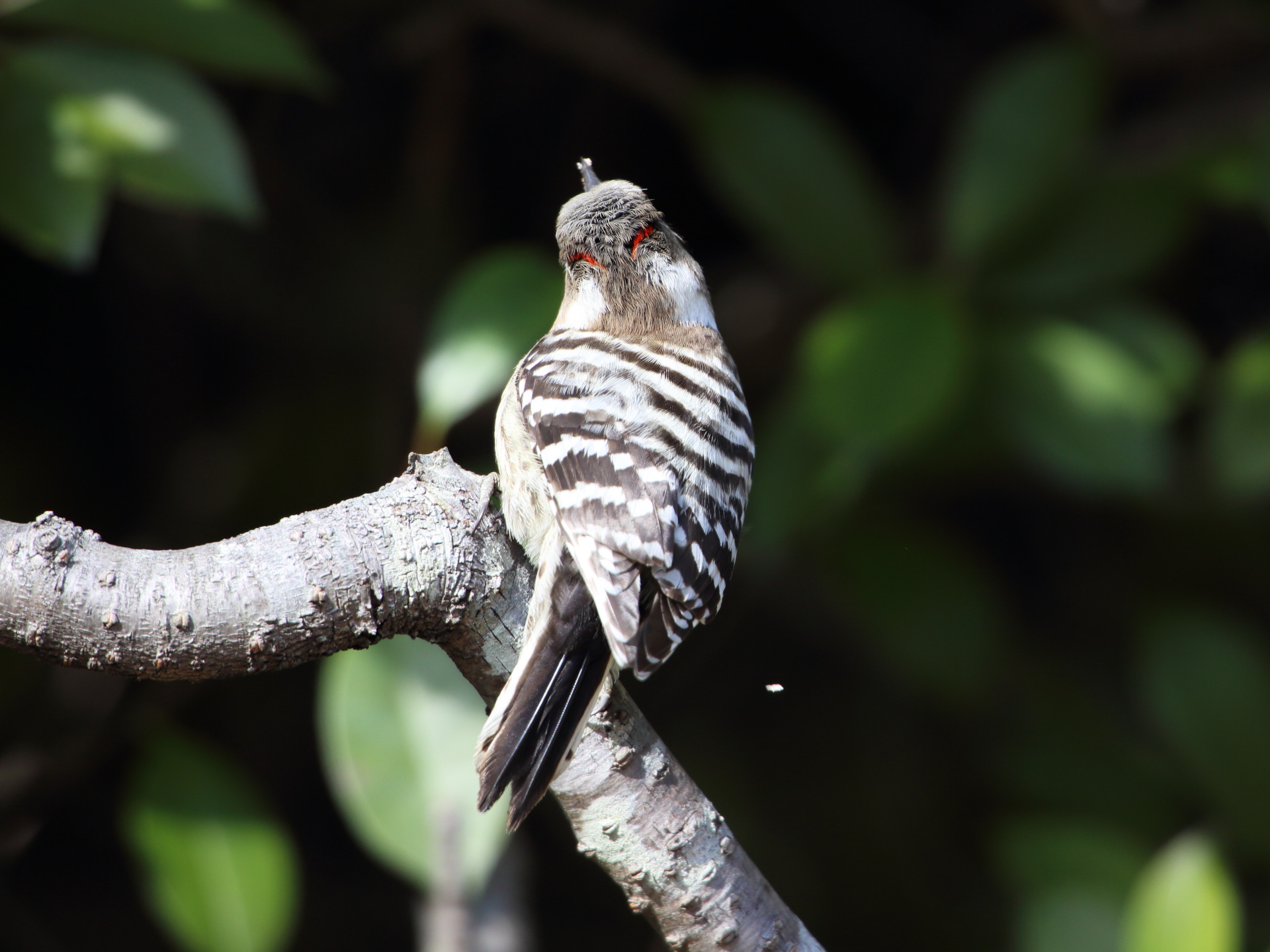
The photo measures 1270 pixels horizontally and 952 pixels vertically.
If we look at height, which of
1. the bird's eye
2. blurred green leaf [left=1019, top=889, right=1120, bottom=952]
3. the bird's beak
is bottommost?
blurred green leaf [left=1019, top=889, right=1120, bottom=952]

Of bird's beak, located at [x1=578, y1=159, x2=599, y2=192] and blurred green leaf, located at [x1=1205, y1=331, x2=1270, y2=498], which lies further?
blurred green leaf, located at [x1=1205, y1=331, x2=1270, y2=498]

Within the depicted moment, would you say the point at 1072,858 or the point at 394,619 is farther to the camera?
the point at 1072,858

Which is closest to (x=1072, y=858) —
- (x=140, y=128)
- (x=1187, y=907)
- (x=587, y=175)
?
(x=1187, y=907)

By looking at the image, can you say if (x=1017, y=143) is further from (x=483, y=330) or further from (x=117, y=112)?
(x=117, y=112)

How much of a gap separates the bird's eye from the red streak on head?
0.05 metres

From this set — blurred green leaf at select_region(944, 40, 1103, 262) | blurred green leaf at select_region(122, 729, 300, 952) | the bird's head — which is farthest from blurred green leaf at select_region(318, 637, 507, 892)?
blurred green leaf at select_region(944, 40, 1103, 262)

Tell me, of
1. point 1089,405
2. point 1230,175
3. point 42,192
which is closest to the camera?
point 42,192

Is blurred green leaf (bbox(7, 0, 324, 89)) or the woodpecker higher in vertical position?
blurred green leaf (bbox(7, 0, 324, 89))

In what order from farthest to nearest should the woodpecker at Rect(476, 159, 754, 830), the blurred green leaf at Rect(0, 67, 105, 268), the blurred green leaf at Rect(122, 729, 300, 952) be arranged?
the blurred green leaf at Rect(122, 729, 300, 952)
the blurred green leaf at Rect(0, 67, 105, 268)
the woodpecker at Rect(476, 159, 754, 830)

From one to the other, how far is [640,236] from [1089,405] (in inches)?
33.9

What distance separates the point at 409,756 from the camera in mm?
1616

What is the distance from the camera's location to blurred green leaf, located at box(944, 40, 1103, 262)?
6.79 ft

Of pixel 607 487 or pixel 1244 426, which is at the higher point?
pixel 1244 426

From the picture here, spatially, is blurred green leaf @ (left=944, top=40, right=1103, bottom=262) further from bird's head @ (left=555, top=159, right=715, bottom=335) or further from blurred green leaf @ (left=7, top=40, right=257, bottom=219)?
blurred green leaf @ (left=7, top=40, right=257, bottom=219)
